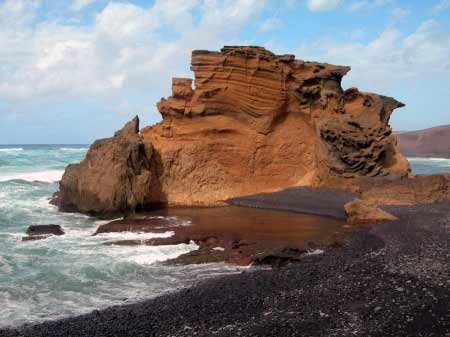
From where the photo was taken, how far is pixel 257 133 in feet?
67.6

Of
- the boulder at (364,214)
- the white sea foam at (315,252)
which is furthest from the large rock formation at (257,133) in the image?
the white sea foam at (315,252)

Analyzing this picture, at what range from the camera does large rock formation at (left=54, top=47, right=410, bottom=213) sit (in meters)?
19.3

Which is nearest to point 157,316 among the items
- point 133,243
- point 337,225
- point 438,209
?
point 133,243

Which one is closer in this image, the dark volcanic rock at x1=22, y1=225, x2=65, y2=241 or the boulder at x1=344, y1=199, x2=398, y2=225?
the dark volcanic rock at x1=22, y1=225, x2=65, y2=241

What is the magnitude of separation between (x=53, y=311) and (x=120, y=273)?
2.25 metres

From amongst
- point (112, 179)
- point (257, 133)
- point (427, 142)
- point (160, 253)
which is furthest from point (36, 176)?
point (427, 142)

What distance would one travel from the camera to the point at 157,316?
7719 mm

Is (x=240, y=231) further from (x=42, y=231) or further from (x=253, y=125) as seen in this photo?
(x=253, y=125)

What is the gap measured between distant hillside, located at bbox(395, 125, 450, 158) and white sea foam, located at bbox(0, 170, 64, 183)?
199 feet

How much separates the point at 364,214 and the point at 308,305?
8.24 metres

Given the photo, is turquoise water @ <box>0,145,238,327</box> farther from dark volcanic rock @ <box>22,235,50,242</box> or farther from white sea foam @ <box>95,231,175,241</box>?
dark volcanic rock @ <box>22,235,50,242</box>

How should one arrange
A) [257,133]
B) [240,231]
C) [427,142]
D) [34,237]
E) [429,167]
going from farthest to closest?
[427,142] < [429,167] < [257,133] < [240,231] < [34,237]

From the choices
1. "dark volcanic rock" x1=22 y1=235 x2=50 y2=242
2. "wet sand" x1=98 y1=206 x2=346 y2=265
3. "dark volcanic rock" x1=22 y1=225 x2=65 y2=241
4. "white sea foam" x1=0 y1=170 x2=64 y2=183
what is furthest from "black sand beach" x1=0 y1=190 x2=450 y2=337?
"white sea foam" x1=0 y1=170 x2=64 y2=183

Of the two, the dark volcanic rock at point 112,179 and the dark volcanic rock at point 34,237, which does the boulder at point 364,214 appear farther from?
the dark volcanic rock at point 34,237
